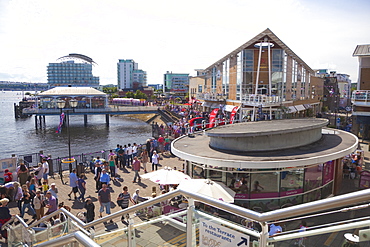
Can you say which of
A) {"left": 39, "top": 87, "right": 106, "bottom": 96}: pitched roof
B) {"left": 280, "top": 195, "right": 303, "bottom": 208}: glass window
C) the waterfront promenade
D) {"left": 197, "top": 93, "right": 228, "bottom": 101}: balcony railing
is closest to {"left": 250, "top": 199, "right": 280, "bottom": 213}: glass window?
{"left": 280, "top": 195, "right": 303, "bottom": 208}: glass window

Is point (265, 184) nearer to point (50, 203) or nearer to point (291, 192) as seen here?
point (291, 192)

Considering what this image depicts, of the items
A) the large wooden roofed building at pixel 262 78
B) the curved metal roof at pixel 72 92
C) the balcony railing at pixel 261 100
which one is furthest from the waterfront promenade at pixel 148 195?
the curved metal roof at pixel 72 92

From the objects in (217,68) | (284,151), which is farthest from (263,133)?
(217,68)

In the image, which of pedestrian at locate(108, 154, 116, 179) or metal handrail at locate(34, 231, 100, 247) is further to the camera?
pedestrian at locate(108, 154, 116, 179)

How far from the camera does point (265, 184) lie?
11.5 m

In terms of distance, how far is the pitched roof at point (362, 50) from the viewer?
33.2 meters

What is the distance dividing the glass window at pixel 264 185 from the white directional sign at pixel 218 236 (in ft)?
26.0

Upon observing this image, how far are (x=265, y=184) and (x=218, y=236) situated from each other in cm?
837

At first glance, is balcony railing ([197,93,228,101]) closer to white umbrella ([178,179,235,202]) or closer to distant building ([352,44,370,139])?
distant building ([352,44,370,139])

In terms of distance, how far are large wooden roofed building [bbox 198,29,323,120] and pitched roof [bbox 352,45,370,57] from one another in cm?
643

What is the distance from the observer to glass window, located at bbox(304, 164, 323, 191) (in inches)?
479

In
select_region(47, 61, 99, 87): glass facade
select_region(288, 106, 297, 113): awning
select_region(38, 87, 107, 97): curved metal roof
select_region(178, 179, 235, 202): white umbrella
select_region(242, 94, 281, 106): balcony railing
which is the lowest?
select_region(178, 179, 235, 202): white umbrella

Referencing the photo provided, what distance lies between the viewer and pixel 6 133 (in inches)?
2141

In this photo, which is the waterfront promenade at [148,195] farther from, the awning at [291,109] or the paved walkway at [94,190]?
the awning at [291,109]
